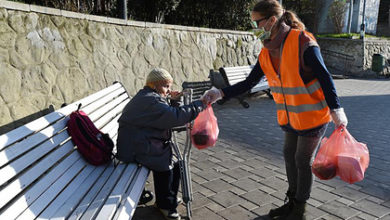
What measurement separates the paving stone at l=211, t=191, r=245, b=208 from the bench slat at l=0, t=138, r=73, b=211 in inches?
61.9

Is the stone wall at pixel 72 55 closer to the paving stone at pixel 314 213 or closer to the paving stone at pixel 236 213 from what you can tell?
the paving stone at pixel 236 213

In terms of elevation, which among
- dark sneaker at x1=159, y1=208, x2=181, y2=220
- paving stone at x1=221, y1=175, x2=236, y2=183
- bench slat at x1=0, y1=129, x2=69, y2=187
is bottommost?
paving stone at x1=221, y1=175, x2=236, y2=183

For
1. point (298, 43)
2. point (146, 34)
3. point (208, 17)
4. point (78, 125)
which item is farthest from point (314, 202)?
point (208, 17)

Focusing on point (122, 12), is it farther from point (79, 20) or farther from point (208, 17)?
point (208, 17)

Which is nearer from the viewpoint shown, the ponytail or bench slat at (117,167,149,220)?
bench slat at (117,167,149,220)

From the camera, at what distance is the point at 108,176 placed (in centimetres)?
287

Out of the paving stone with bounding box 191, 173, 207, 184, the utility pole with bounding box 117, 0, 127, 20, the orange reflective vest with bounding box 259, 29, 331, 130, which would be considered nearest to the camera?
the orange reflective vest with bounding box 259, 29, 331, 130

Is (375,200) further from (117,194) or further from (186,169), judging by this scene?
(117,194)

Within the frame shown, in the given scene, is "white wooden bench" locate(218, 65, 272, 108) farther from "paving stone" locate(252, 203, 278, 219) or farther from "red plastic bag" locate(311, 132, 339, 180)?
"red plastic bag" locate(311, 132, 339, 180)

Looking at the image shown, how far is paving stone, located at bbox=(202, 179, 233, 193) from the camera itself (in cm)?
386

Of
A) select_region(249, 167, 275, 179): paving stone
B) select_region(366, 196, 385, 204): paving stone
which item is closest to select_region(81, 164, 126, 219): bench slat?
select_region(249, 167, 275, 179): paving stone

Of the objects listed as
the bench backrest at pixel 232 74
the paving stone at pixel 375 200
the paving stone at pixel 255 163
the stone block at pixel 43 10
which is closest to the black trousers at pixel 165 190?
the paving stone at pixel 255 163

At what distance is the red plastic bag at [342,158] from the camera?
254 centimetres

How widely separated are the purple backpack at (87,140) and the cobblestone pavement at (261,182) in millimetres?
710
